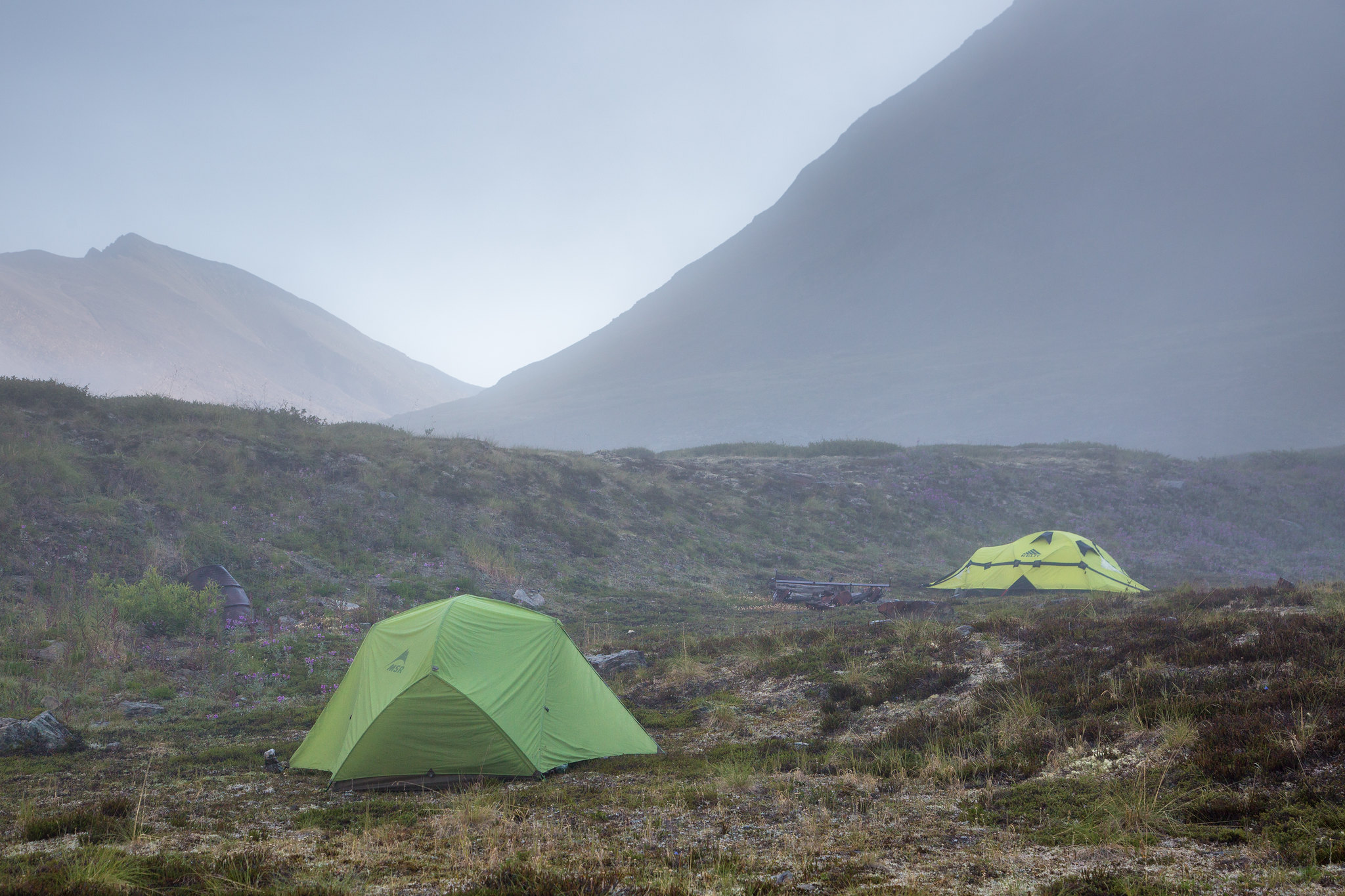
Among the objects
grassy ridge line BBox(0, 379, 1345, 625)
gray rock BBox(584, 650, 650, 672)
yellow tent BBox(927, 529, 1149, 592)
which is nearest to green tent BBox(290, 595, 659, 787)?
gray rock BBox(584, 650, 650, 672)

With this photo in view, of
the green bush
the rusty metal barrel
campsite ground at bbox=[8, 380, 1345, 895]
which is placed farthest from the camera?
the rusty metal barrel

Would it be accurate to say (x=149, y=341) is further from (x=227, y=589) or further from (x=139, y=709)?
(x=139, y=709)

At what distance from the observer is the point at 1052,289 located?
13088 centimetres

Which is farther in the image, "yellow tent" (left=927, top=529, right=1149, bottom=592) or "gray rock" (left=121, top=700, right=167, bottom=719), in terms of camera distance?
"yellow tent" (left=927, top=529, right=1149, bottom=592)

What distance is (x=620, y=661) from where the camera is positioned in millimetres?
12594

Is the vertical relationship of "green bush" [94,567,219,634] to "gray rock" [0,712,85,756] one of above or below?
above

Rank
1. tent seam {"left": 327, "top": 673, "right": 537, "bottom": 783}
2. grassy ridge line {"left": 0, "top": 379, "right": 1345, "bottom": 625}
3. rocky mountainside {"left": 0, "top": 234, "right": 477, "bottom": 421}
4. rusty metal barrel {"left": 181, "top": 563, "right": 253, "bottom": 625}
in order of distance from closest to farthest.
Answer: tent seam {"left": 327, "top": 673, "right": 537, "bottom": 783} → rusty metal barrel {"left": 181, "top": 563, "right": 253, "bottom": 625} → grassy ridge line {"left": 0, "top": 379, "right": 1345, "bottom": 625} → rocky mountainside {"left": 0, "top": 234, "right": 477, "bottom": 421}

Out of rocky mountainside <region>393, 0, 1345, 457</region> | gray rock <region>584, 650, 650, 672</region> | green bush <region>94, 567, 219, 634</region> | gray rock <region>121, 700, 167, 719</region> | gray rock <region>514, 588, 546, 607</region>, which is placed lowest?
gray rock <region>584, 650, 650, 672</region>

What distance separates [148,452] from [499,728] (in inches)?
642

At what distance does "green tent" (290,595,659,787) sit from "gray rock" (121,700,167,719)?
347 centimetres

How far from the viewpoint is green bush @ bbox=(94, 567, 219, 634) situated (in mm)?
12711

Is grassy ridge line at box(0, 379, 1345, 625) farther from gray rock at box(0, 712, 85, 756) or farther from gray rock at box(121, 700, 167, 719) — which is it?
gray rock at box(0, 712, 85, 756)

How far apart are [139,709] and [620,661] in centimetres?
700

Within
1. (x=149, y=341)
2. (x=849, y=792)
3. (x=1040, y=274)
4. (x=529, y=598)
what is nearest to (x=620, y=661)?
(x=529, y=598)
